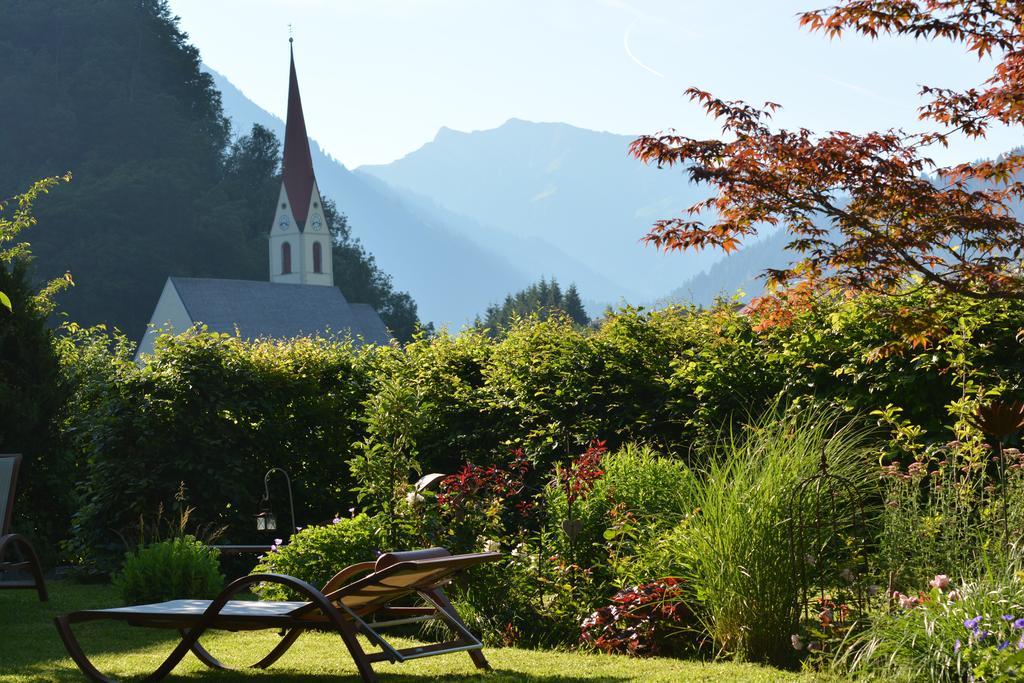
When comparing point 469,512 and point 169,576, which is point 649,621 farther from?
point 169,576

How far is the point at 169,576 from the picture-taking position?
784cm

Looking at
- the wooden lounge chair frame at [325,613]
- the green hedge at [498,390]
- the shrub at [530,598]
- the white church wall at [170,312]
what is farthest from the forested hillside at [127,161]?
the wooden lounge chair frame at [325,613]

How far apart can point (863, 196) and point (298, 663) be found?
4.23 metres

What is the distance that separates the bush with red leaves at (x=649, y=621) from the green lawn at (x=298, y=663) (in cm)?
17

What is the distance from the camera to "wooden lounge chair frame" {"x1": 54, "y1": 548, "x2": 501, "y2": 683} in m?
5.00

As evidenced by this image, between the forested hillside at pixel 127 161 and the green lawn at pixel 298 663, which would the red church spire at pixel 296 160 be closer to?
the forested hillside at pixel 127 161

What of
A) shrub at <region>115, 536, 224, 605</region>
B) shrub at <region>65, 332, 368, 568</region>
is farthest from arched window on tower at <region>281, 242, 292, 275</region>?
shrub at <region>115, 536, 224, 605</region>

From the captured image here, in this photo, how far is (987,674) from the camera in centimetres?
432

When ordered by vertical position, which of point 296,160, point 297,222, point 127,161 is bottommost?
point 297,222

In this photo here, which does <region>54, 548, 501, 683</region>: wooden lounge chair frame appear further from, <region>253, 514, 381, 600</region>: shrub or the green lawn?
<region>253, 514, 381, 600</region>: shrub

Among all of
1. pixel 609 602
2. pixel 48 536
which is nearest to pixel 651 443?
pixel 609 602

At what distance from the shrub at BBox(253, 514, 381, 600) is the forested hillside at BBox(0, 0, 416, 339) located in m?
45.0

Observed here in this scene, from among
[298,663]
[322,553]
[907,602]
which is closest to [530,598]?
[298,663]

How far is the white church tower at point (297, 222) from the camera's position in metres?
58.7
